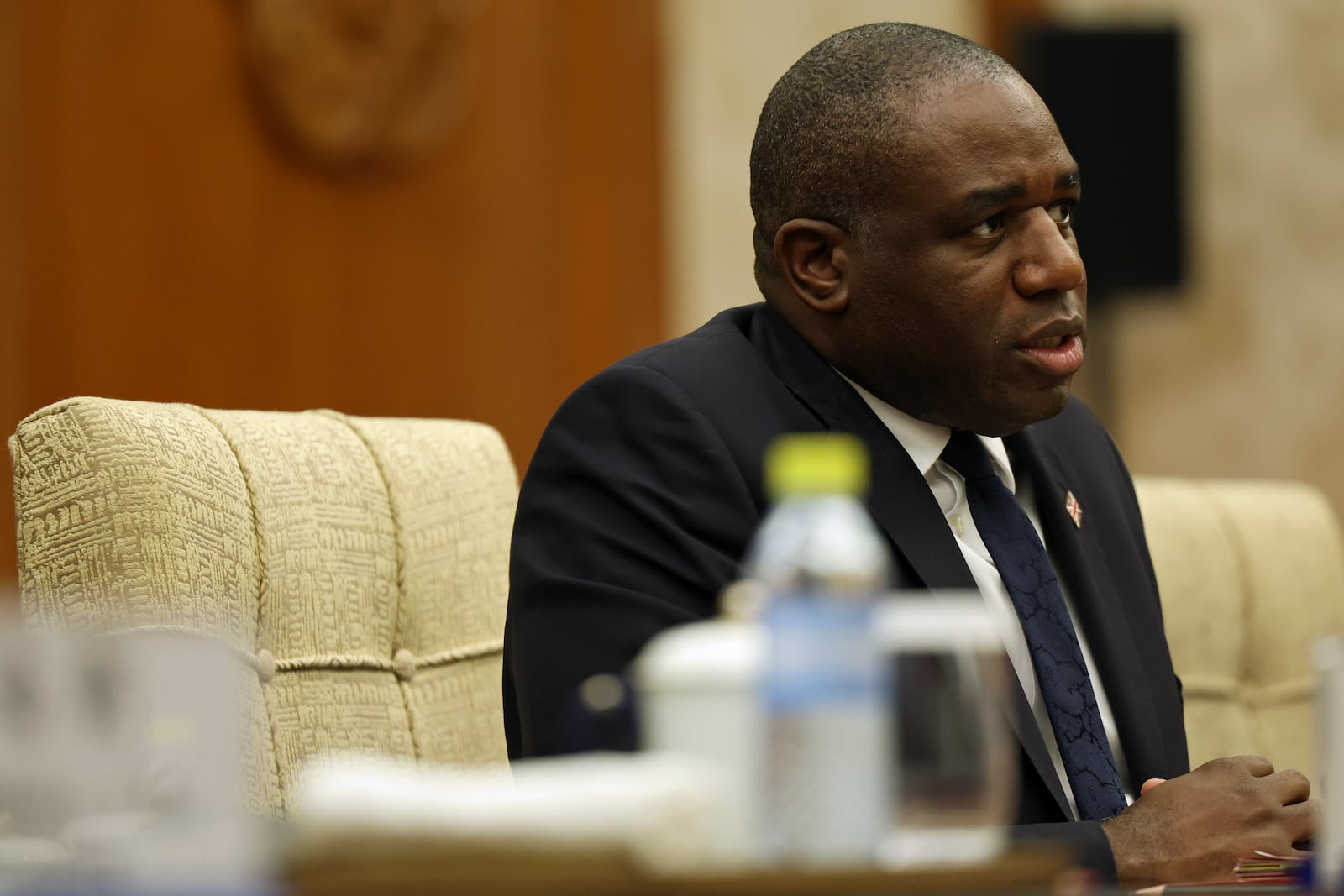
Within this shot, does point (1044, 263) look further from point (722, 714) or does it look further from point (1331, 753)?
point (722, 714)

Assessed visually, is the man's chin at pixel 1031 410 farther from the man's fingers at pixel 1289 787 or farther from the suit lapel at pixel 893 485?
the man's fingers at pixel 1289 787

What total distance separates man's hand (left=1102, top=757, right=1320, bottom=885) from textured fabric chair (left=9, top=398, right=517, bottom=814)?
2.54 ft

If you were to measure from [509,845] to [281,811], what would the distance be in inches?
38.8

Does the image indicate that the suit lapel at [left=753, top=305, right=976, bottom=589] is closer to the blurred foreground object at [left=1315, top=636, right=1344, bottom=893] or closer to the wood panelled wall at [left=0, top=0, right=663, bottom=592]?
the blurred foreground object at [left=1315, top=636, right=1344, bottom=893]

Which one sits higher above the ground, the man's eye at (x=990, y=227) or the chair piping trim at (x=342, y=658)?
the man's eye at (x=990, y=227)

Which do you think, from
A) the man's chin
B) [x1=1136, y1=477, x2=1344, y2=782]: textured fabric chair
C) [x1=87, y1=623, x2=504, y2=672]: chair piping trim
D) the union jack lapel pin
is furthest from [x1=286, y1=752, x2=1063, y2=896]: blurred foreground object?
[x1=1136, y1=477, x2=1344, y2=782]: textured fabric chair

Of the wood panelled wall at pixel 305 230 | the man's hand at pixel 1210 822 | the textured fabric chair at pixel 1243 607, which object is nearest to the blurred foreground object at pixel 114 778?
the man's hand at pixel 1210 822

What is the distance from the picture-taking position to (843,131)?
181 centimetres

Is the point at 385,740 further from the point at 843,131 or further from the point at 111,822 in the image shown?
the point at 111,822

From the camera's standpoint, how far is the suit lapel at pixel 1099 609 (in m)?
1.87

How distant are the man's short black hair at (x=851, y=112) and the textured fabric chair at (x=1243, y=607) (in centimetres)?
98

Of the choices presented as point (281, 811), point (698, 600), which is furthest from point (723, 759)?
point (281, 811)

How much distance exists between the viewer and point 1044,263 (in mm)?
1768

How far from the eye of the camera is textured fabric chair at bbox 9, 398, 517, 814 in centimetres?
163
